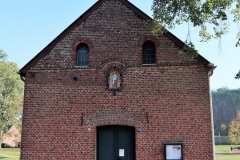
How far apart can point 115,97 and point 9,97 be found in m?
25.5

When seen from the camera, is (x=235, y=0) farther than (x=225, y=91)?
No

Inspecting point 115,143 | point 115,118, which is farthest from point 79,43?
point 115,143

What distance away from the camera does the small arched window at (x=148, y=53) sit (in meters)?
10.9

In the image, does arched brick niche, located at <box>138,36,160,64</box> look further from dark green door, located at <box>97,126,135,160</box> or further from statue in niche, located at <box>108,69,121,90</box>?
dark green door, located at <box>97,126,135,160</box>

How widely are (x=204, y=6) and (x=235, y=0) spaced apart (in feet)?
3.09

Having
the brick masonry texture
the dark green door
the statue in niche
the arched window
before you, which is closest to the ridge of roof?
the brick masonry texture

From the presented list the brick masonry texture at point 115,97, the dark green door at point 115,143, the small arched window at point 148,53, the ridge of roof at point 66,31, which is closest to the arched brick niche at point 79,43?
the brick masonry texture at point 115,97

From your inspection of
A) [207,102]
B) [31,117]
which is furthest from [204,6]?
[31,117]

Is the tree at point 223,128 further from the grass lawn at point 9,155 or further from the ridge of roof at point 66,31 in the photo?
the ridge of roof at point 66,31

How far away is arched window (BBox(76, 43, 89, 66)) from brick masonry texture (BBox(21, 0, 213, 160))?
25cm

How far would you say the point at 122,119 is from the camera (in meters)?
10.2

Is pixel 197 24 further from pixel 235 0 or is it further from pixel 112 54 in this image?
pixel 112 54

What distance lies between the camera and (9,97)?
32.4m

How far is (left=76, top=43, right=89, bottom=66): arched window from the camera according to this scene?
11109 mm
